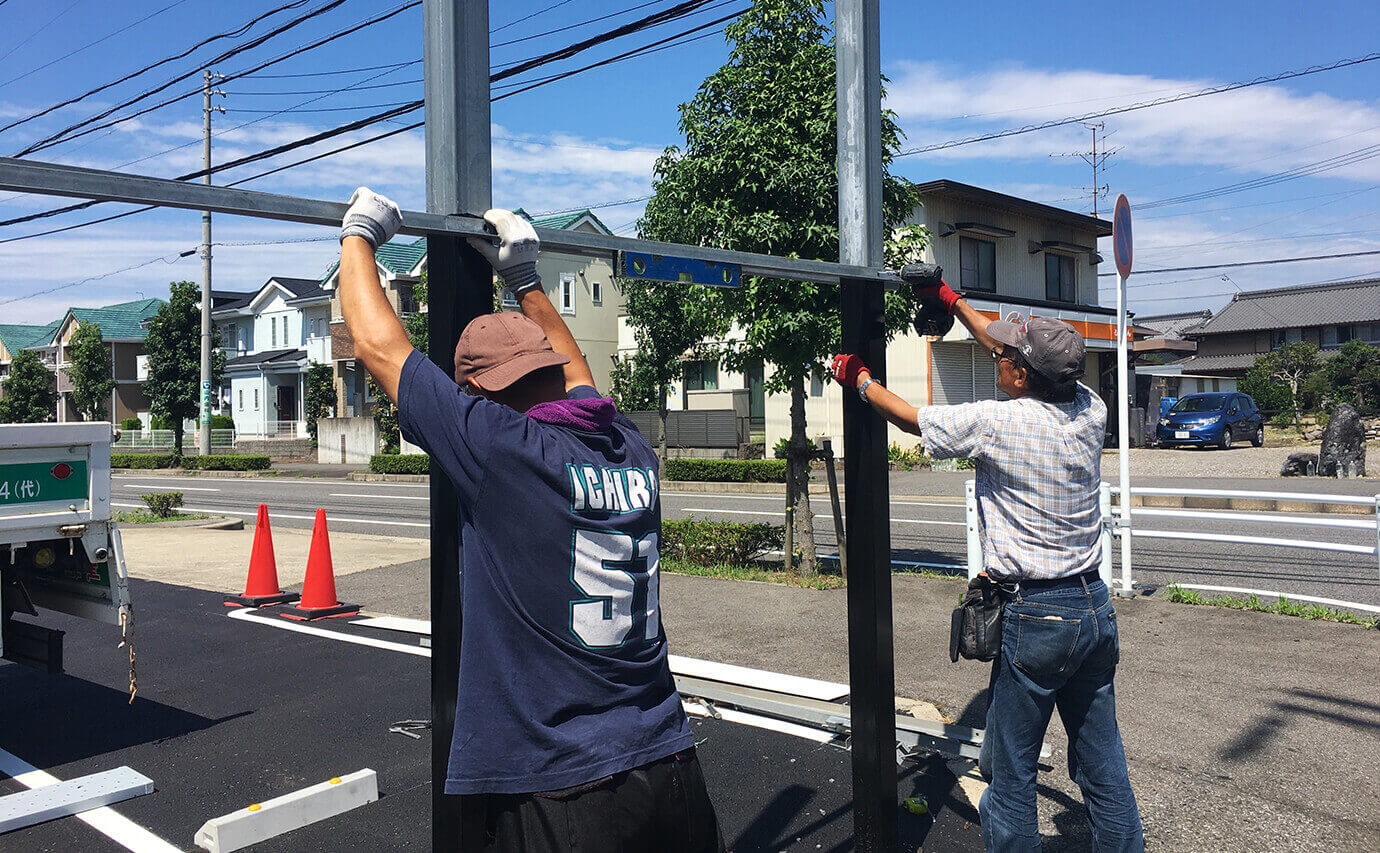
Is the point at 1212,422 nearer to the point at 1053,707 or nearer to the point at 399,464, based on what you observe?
the point at 399,464

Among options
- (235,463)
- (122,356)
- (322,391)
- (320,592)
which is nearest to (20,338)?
(122,356)

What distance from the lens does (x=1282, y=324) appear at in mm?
56969

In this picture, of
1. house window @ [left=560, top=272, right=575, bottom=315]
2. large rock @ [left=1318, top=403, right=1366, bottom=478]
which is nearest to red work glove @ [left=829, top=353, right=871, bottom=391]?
large rock @ [left=1318, top=403, right=1366, bottom=478]

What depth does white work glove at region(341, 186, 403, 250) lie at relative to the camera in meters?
2.36

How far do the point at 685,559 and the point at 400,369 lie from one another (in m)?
9.22

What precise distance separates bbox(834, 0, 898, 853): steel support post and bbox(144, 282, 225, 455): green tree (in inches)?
1531

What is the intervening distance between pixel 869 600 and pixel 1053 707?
74 centimetres

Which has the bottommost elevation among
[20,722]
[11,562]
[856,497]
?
[20,722]

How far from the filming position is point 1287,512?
51.5 ft

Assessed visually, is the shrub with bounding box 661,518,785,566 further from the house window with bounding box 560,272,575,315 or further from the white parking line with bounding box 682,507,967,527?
the house window with bounding box 560,272,575,315

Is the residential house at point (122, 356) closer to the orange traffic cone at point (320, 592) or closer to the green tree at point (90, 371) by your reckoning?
the green tree at point (90, 371)

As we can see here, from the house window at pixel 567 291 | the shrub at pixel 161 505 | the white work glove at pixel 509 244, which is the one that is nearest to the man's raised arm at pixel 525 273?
the white work glove at pixel 509 244

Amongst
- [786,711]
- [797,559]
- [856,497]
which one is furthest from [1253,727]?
[797,559]

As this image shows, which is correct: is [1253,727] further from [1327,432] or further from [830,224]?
[1327,432]
